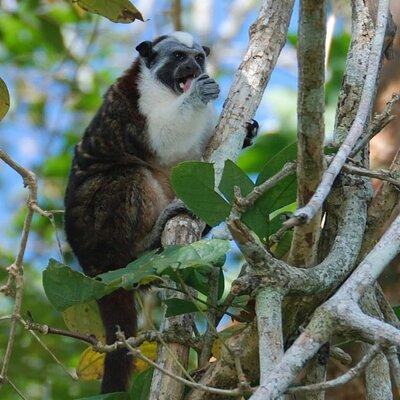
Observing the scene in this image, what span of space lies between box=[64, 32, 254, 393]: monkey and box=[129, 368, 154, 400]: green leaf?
3.88 feet

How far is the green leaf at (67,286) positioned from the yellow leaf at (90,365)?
2.94 ft

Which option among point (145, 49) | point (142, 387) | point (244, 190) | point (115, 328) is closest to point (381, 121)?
point (244, 190)

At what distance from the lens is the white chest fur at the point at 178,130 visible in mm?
4918

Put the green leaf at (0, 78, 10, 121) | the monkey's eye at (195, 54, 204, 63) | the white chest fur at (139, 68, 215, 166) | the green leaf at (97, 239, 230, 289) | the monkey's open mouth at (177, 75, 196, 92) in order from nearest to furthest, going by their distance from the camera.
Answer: the green leaf at (97, 239, 230, 289) < the green leaf at (0, 78, 10, 121) < the white chest fur at (139, 68, 215, 166) < the monkey's open mouth at (177, 75, 196, 92) < the monkey's eye at (195, 54, 204, 63)

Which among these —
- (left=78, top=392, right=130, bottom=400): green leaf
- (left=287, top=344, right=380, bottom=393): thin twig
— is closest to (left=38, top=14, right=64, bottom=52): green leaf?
(left=78, top=392, right=130, bottom=400): green leaf

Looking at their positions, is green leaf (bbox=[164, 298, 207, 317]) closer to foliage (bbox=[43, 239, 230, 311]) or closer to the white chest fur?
foliage (bbox=[43, 239, 230, 311])

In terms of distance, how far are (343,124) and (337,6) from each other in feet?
8.18

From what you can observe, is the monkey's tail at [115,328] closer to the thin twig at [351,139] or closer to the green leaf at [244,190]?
the green leaf at [244,190]

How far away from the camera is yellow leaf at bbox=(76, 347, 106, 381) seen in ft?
11.8

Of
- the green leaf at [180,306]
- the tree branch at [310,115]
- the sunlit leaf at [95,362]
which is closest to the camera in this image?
the tree branch at [310,115]

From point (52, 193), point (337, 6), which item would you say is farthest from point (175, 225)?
point (52, 193)

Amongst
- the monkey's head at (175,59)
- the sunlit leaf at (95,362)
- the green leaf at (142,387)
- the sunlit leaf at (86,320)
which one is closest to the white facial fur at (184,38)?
the monkey's head at (175,59)

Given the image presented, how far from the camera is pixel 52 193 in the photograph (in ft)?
25.0

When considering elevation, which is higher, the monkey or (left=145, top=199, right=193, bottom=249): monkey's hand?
the monkey
